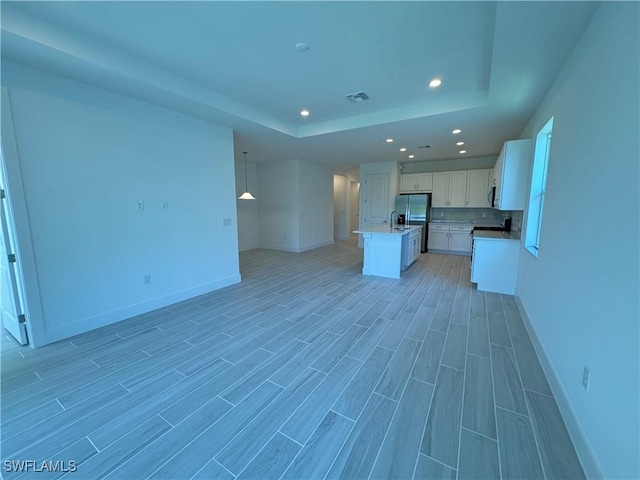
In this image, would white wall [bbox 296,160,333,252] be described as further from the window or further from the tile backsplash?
the window

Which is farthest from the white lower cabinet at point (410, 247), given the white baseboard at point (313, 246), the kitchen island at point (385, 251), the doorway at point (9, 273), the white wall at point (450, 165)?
the doorway at point (9, 273)

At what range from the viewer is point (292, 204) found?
731 cm

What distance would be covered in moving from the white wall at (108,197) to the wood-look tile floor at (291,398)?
0.42 meters

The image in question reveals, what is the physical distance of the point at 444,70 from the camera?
2.81 m

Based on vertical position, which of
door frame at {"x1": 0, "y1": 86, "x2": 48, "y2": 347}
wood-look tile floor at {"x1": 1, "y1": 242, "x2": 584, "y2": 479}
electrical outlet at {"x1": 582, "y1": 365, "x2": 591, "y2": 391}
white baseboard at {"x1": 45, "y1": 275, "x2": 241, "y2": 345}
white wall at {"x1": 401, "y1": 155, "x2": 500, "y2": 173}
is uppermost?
white wall at {"x1": 401, "y1": 155, "x2": 500, "y2": 173}

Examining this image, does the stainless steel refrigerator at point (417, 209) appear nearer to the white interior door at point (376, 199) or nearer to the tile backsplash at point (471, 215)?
the white interior door at point (376, 199)

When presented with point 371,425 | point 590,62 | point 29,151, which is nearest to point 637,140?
point 590,62

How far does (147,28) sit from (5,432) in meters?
3.08

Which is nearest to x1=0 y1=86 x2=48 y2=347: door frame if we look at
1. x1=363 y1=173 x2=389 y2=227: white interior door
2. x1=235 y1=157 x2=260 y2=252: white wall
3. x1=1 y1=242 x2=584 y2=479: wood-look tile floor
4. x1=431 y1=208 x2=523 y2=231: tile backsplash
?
x1=1 y1=242 x2=584 y2=479: wood-look tile floor

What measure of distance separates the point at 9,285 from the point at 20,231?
23.8 inches

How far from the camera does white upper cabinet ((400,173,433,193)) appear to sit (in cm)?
727

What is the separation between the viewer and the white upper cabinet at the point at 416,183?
7266mm

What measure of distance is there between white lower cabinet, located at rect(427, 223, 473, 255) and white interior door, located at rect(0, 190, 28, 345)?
7.81m

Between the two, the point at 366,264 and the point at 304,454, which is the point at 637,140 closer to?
the point at 304,454
